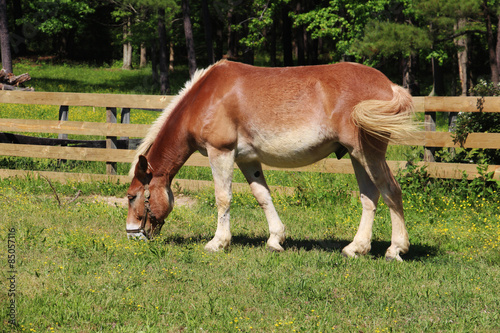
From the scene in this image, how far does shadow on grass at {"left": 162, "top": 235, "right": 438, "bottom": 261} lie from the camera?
Answer: 607cm

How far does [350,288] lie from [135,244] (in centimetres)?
246

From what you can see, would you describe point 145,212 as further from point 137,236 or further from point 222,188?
point 222,188

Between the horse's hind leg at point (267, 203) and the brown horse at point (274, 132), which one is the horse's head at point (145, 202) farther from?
the horse's hind leg at point (267, 203)

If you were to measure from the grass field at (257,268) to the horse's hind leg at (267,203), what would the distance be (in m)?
0.21

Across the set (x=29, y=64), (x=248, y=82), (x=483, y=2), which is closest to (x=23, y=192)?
(x=248, y=82)

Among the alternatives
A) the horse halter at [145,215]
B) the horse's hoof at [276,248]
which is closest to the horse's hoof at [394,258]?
the horse's hoof at [276,248]

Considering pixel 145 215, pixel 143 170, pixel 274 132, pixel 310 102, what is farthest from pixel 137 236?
pixel 310 102

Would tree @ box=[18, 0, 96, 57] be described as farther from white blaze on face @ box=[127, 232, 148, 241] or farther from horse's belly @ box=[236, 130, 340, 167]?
horse's belly @ box=[236, 130, 340, 167]

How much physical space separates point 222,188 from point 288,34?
26.9 metres

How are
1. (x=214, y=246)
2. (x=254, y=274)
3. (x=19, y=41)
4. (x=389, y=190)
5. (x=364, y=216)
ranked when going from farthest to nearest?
(x=19, y=41) → (x=214, y=246) → (x=364, y=216) → (x=389, y=190) → (x=254, y=274)

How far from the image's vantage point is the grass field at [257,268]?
13.5 ft

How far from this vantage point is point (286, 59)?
31.6 meters

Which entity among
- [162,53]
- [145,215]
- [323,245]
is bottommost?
[323,245]

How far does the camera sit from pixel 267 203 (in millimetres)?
6293
